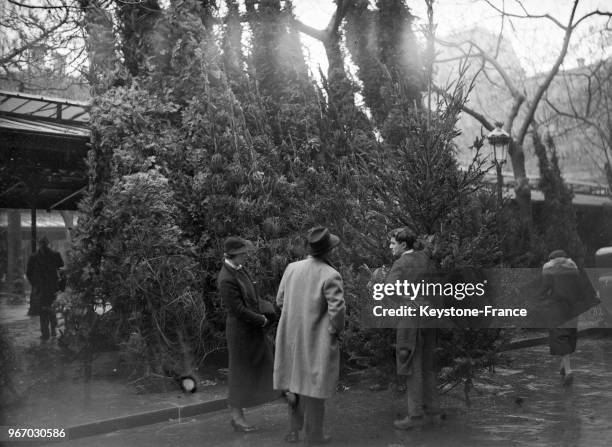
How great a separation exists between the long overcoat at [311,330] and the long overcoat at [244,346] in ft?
2.16

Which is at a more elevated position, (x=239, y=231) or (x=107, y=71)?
(x=107, y=71)

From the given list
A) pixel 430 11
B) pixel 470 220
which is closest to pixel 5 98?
pixel 430 11

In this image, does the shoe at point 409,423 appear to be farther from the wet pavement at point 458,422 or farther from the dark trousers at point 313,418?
the dark trousers at point 313,418

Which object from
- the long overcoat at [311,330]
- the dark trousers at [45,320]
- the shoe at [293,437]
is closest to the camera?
the long overcoat at [311,330]

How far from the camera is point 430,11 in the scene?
26.3 feet

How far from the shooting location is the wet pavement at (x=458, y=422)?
6004mm

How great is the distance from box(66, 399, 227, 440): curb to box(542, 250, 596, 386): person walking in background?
4423 mm

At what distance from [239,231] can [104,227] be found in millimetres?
1833

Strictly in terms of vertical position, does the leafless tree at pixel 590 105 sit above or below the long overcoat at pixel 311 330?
above

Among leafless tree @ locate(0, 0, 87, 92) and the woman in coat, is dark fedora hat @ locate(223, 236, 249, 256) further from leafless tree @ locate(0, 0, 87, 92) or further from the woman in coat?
leafless tree @ locate(0, 0, 87, 92)

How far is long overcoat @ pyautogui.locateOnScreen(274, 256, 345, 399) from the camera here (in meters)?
5.69

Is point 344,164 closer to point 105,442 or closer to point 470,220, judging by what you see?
point 470,220

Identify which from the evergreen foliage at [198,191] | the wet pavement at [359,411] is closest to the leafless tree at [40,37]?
the evergreen foliage at [198,191]

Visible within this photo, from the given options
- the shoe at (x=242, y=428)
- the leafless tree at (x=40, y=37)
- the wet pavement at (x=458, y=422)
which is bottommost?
the wet pavement at (x=458, y=422)
